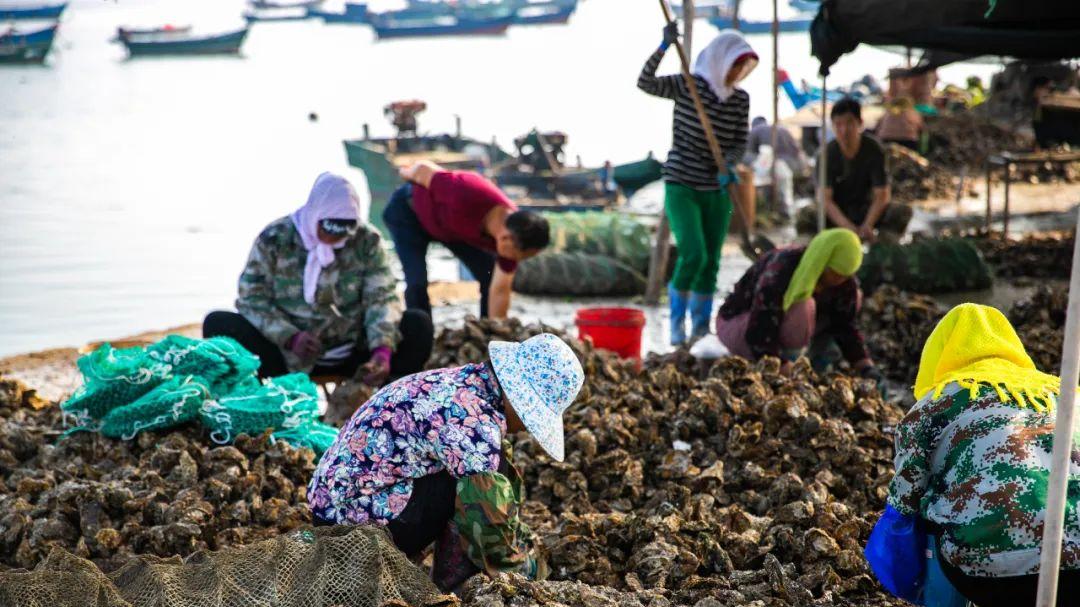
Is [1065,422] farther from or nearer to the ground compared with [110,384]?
farther from the ground

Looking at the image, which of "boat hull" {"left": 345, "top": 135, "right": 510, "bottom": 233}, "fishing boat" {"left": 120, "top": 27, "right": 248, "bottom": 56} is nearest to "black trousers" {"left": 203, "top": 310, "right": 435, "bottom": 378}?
"boat hull" {"left": 345, "top": 135, "right": 510, "bottom": 233}

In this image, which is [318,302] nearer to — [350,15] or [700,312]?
[700,312]

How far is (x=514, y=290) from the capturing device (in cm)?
740

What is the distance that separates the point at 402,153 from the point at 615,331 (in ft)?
38.6

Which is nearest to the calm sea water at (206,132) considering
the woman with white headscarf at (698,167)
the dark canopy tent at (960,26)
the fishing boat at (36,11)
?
the fishing boat at (36,11)

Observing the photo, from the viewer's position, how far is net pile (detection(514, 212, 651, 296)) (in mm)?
7297

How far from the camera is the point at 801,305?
4445mm

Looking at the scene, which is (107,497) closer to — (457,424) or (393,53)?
(457,424)

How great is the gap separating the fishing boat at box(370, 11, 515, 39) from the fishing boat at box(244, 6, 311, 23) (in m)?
19.9

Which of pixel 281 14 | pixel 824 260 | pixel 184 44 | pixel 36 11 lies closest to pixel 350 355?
pixel 824 260

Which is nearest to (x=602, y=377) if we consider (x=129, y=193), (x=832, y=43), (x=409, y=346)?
(x=409, y=346)

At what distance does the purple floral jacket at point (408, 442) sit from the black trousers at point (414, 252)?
233cm

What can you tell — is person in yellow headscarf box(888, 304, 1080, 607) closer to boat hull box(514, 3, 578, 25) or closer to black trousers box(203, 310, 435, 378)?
black trousers box(203, 310, 435, 378)

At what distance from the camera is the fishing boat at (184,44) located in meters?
46.7
